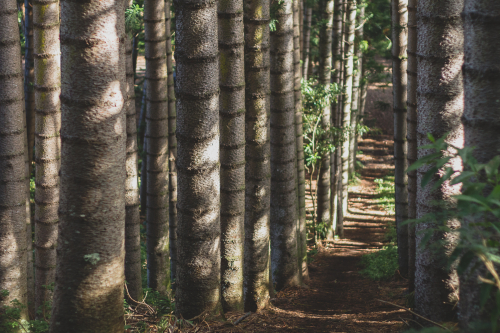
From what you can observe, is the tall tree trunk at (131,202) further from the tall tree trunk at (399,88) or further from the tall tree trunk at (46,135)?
the tall tree trunk at (399,88)

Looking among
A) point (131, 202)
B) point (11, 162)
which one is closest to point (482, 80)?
point (11, 162)

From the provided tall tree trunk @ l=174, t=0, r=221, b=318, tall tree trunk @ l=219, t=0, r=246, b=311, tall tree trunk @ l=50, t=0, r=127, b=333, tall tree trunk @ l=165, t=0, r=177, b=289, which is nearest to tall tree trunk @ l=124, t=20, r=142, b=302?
tall tree trunk @ l=165, t=0, r=177, b=289

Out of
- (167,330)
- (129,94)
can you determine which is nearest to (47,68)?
(129,94)

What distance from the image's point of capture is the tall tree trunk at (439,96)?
2.87 meters

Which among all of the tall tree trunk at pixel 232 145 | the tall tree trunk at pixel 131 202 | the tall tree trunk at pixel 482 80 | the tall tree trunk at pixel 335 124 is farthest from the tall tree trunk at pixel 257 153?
the tall tree trunk at pixel 335 124

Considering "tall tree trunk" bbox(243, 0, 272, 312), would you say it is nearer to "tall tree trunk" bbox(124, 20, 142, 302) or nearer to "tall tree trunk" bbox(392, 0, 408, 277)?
"tall tree trunk" bbox(124, 20, 142, 302)

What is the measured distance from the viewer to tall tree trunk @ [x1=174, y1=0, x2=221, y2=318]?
10.5 ft

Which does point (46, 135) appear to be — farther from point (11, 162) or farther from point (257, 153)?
point (257, 153)

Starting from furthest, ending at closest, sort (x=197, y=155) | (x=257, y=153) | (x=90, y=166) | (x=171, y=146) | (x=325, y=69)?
(x=325, y=69) → (x=171, y=146) → (x=257, y=153) → (x=197, y=155) → (x=90, y=166)

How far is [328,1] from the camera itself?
10711mm

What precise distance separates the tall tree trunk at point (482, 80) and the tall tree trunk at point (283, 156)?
13.3ft

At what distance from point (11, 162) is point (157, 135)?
8.49 ft

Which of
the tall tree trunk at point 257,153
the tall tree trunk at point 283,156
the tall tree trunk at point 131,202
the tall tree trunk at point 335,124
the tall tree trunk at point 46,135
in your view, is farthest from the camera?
the tall tree trunk at point 335,124

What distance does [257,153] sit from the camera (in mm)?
5082
